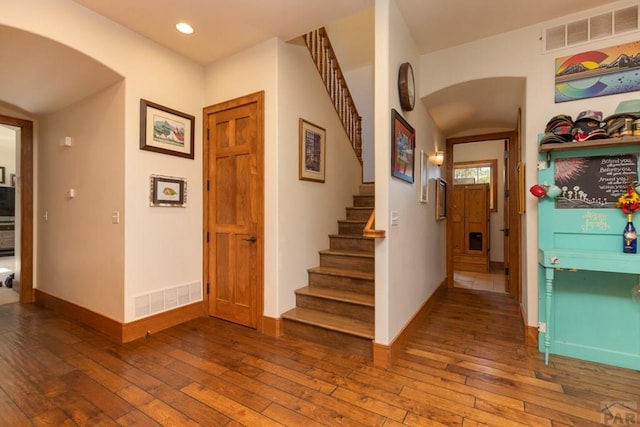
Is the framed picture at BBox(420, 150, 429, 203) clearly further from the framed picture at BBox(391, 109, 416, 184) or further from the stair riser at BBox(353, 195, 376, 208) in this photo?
the stair riser at BBox(353, 195, 376, 208)

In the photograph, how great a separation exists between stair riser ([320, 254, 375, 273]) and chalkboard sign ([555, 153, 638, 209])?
1.72m

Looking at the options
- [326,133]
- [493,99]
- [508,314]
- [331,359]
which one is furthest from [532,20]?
[331,359]

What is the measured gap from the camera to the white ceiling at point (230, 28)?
7.96ft

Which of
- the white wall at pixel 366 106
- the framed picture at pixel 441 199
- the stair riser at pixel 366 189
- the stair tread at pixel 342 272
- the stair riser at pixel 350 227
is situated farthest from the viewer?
the white wall at pixel 366 106

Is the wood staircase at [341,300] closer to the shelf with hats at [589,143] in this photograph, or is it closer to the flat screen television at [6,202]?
the shelf with hats at [589,143]

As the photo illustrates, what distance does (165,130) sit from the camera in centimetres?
303

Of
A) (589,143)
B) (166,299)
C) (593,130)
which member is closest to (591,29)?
(593,130)

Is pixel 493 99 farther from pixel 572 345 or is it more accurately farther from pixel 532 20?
pixel 572 345

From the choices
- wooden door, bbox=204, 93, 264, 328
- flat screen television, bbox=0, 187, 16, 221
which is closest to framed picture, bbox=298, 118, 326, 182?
wooden door, bbox=204, 93, 264, 328

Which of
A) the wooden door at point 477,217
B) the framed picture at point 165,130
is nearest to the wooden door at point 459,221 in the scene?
the wooden door at point 477,217

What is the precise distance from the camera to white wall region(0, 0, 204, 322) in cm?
240

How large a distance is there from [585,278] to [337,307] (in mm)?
2078

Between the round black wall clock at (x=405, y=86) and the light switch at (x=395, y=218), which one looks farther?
the round black wall clock at (x=405, y=86)

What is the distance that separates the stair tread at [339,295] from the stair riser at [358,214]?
3.85ft
